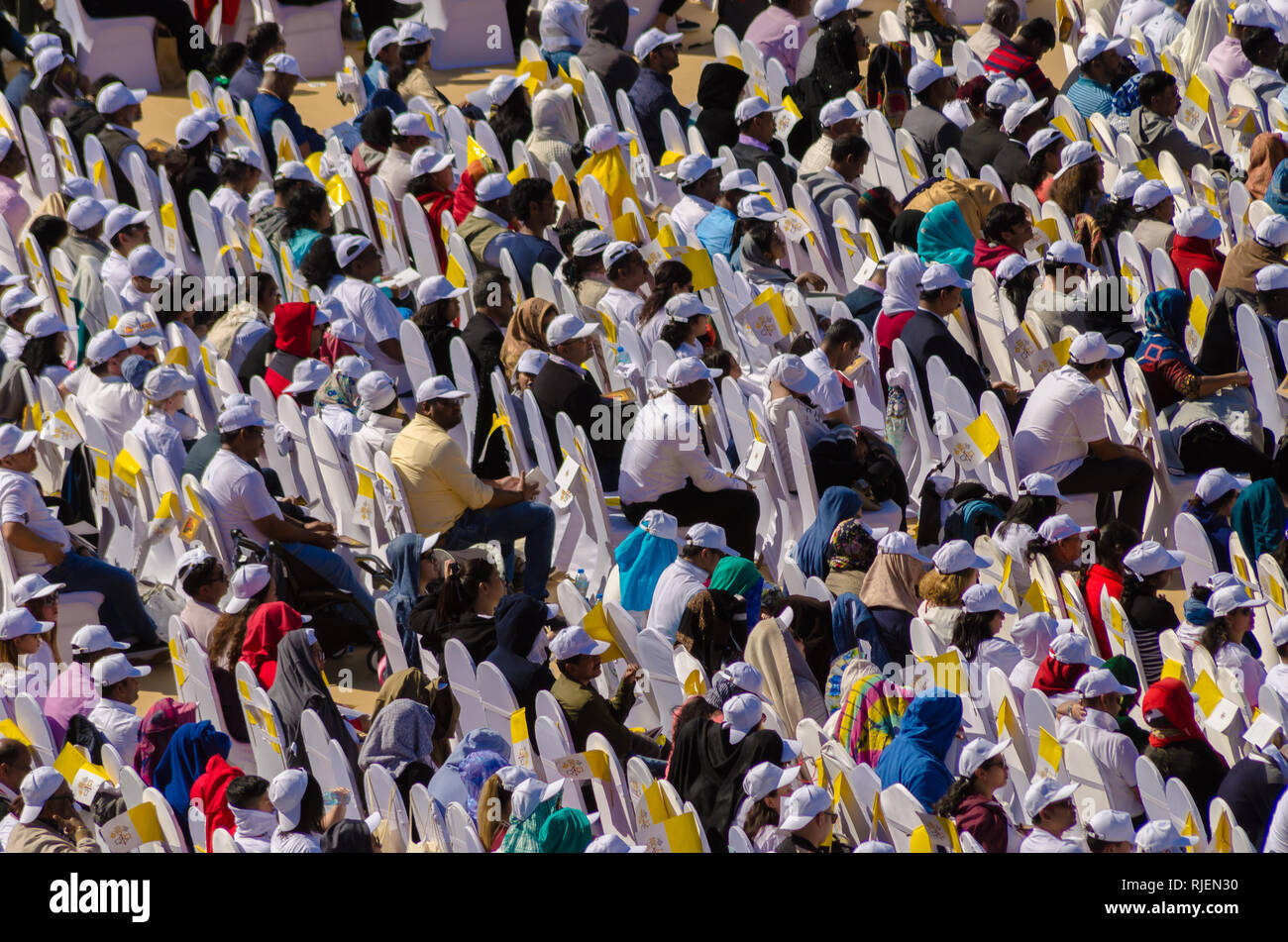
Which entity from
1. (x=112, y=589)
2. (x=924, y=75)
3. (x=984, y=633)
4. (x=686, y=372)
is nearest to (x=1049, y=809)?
(x=984, y=633)

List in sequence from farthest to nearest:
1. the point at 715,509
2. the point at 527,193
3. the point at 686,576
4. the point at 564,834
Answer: the point at 527,193
the point at 715,509
the point at 686,576
the point at 564,834

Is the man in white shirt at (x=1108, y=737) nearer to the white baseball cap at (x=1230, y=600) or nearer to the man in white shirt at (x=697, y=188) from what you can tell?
the white baseball cap at (x=1230, y=600)

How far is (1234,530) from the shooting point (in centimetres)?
973

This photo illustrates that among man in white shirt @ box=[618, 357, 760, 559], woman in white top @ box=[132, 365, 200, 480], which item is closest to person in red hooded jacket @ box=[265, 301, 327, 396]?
woman in white top @ box=[132, 365, 200, 480]

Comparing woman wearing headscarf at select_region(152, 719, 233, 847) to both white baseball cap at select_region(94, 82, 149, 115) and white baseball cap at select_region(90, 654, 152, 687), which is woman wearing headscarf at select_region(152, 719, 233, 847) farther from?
white baseball cap at select_region(94, 82, 149, 115)

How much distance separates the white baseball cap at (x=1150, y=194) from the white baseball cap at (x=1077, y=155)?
22.6 inches

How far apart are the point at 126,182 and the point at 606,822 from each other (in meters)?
7.27

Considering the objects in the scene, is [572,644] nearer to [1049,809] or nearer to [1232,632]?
[1049,809]

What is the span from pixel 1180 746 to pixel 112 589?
454cm

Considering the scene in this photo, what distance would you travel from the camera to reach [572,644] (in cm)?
873

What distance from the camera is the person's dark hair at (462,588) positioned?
9.19 m
